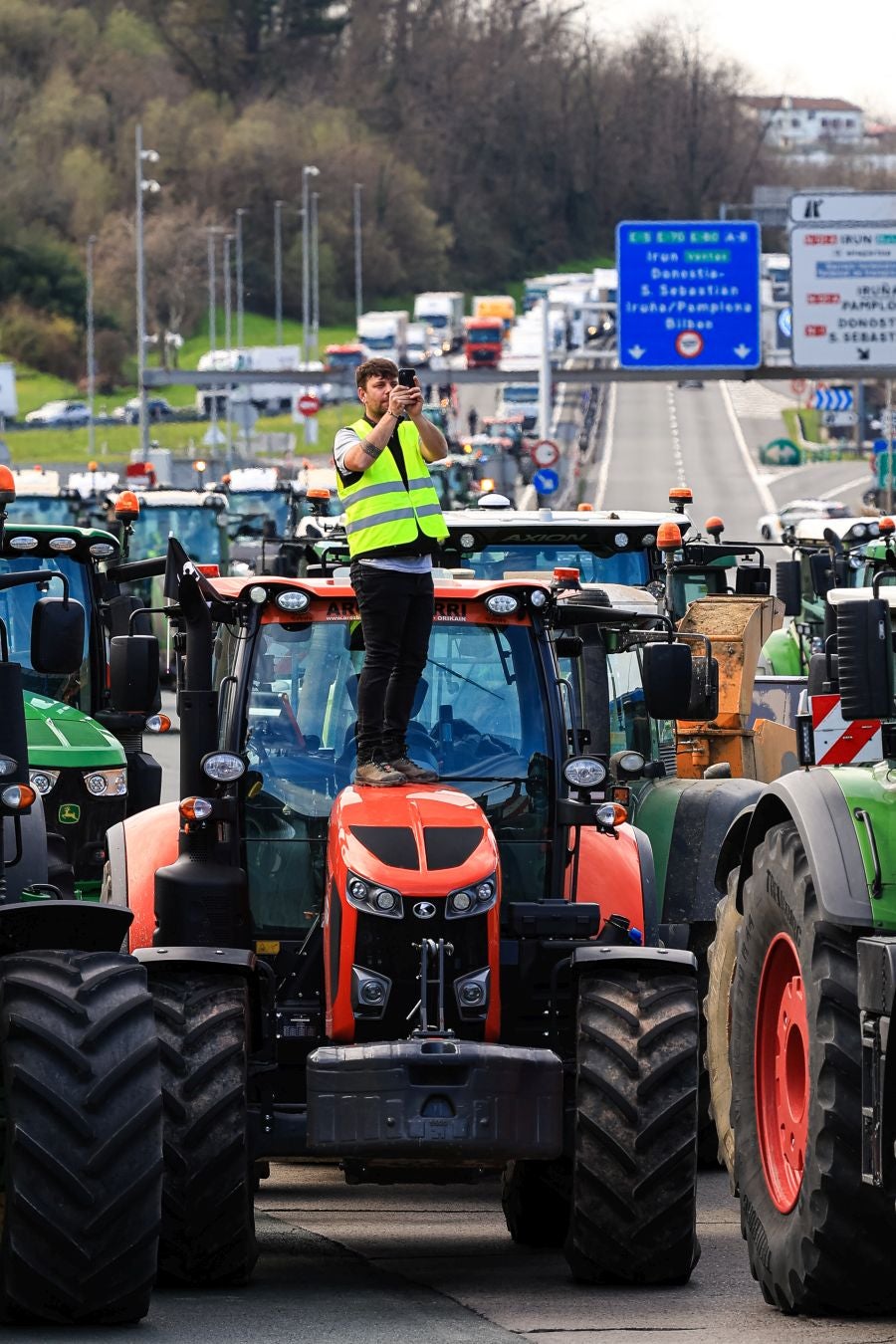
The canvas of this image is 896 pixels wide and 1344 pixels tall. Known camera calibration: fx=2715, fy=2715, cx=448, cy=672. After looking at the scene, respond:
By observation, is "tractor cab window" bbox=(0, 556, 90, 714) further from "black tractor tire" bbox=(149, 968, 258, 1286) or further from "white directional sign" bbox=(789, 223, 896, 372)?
"white directional sign" bbox=(789, 223, 896, 372)

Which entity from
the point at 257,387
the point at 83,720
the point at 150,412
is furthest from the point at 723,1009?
the point at 257,387

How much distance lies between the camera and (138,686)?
9625 mm

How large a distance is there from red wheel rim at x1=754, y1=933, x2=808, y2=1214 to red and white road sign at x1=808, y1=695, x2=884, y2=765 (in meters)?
0.58

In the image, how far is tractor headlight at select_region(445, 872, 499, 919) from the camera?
8.52 m

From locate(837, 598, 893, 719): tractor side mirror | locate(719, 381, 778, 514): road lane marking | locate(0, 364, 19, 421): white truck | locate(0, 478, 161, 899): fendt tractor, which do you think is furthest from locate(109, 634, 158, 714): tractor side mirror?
locate(0, 364, 19, 421): white truck

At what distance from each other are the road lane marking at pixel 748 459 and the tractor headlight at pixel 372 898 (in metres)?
73.5

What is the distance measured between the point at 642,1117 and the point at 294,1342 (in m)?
1.37

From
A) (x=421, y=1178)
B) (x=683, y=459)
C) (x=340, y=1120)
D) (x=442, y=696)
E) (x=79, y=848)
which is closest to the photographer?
(x=340, y=1120)

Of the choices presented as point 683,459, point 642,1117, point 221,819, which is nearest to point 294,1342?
point 642,1117

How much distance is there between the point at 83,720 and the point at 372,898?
22.9 ft

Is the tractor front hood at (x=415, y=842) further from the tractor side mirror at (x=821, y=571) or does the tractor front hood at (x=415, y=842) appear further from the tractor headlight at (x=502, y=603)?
the tractor side mirror at (x=821, y=571)

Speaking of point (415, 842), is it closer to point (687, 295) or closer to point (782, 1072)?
point (782, 1072)

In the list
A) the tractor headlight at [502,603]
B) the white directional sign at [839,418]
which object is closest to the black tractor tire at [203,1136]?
the tractor headlight at [502,603]

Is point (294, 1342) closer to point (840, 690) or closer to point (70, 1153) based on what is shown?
point (70, 1153)
